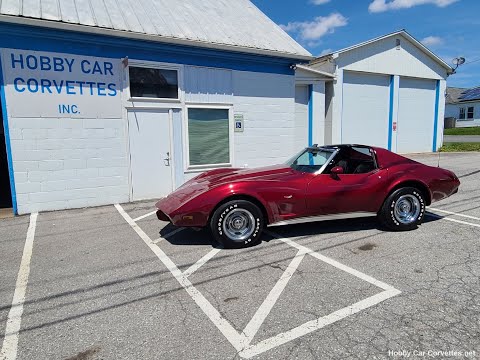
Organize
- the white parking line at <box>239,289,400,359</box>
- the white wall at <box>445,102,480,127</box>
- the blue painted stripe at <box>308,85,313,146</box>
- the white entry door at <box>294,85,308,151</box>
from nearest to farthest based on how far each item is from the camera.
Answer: the white parking line at <box>239,289,400,359</box> < the white entry door at <box>294,85,308,151</box> < the blue painted stripe at <box>308,85,313,146</box> < the white wall at <box>445,102,480,127</box>

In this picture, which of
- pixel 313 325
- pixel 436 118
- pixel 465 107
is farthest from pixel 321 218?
pixel 465 107

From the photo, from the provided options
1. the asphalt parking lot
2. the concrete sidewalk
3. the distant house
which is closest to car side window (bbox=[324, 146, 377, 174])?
the asphalt parking lot

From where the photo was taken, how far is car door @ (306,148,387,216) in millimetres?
4730

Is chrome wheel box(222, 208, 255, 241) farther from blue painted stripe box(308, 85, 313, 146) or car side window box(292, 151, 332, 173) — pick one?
blue painted stripe box(308, 85, 313, 146)

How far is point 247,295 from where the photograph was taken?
127 inches

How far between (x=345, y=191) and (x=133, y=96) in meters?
5.29

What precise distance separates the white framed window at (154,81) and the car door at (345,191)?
4.65m

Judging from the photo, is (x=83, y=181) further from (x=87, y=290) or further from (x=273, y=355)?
(x=273, y=355)

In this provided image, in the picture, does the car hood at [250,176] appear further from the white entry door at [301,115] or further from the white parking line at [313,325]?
the white entry door at [301,115]

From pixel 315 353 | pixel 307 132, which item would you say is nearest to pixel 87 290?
pixel 315 353

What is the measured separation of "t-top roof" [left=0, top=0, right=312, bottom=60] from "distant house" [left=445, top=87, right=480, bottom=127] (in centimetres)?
3678

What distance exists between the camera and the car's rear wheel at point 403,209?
16.5ft

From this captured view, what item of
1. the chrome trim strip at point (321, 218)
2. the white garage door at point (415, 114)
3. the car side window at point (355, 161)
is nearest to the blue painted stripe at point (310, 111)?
the white garage door at point (415, 114)

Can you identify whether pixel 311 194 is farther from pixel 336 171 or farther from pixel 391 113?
pixel 391 113
